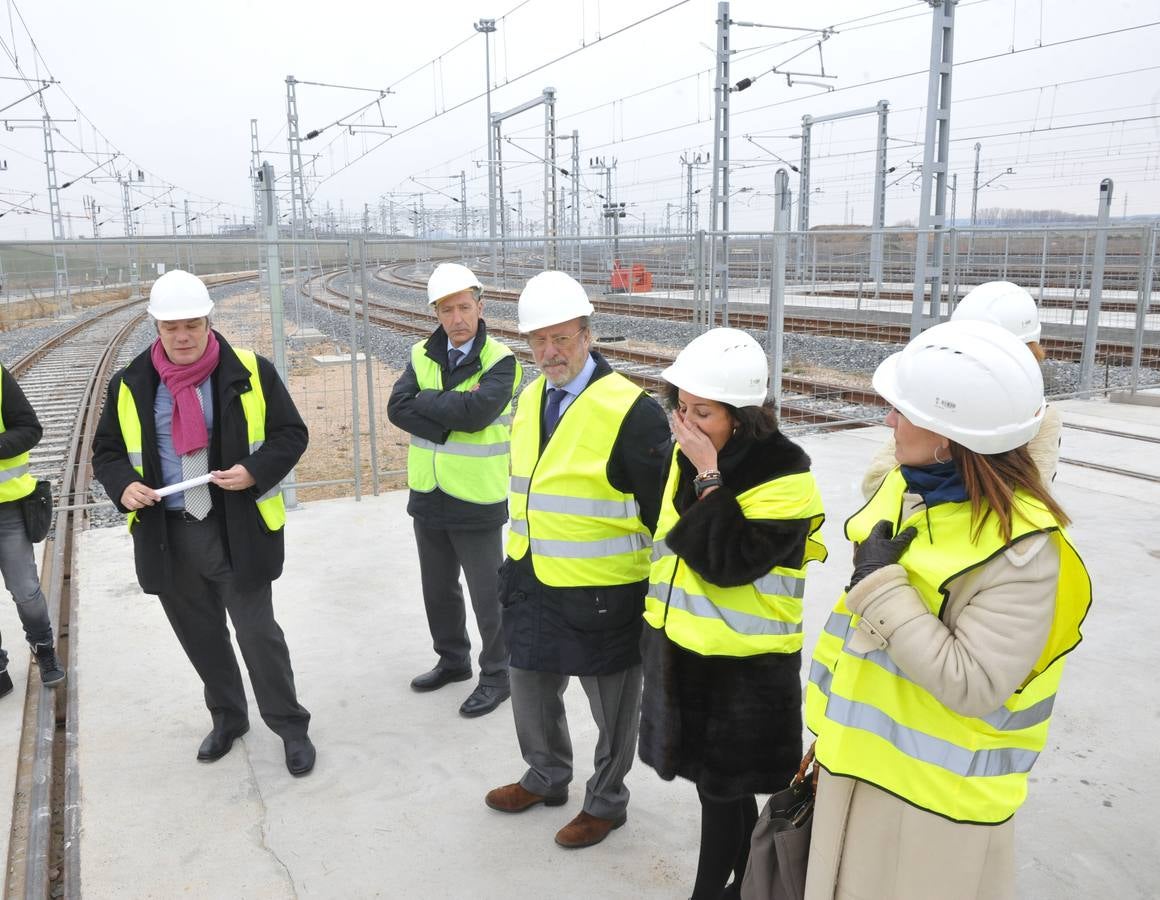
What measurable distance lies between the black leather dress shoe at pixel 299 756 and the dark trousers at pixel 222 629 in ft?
0.09

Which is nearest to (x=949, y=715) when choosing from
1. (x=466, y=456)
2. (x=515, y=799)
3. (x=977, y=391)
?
(x=977, y=391)

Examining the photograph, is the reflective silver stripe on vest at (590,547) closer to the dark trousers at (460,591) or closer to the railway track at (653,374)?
the dark trousers at (460,591)

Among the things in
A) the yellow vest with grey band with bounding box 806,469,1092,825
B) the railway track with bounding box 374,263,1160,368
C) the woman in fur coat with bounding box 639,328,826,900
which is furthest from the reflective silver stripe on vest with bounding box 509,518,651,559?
the railway track with bounding box 374,263,1160,368

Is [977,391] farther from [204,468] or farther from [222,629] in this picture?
[222,629]

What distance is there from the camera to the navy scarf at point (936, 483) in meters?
1.79

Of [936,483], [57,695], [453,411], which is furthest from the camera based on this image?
[57,695]

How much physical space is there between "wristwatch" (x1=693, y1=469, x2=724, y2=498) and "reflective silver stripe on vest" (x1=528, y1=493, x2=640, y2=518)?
515mm

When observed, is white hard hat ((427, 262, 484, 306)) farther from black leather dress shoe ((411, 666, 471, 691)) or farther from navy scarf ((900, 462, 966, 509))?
navy scarf ((900, 462, 966, 509))

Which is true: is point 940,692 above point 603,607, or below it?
above

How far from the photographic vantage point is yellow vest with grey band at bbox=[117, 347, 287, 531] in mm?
3402

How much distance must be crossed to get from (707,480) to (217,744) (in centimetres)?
250

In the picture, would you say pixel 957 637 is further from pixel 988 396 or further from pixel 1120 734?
pixel 1120 734

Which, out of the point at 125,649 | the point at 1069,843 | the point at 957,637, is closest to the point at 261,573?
the point at 125,649

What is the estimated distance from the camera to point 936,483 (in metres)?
1.83
